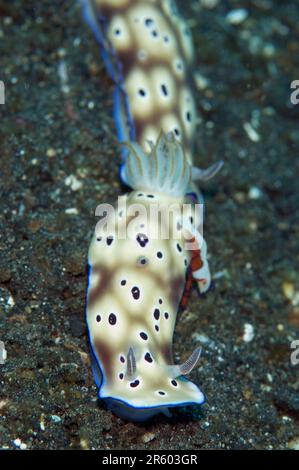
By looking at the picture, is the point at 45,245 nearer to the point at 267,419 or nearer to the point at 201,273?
the point at 201,273

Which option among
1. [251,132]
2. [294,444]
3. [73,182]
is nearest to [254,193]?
[251,132]

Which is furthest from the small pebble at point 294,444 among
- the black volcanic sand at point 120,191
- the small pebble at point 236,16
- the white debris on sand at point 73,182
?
the small pebble at point 236,16

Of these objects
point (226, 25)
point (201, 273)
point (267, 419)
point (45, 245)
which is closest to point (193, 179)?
point (201, 273)

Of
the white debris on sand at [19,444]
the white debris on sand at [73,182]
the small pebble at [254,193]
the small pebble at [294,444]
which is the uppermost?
the white debris on sand at [73,182]

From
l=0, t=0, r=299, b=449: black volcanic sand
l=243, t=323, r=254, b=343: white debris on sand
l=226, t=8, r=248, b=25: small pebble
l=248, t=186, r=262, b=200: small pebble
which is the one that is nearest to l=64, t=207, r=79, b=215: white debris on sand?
l=0, t=0, r=299, b=449: black volcanic sand

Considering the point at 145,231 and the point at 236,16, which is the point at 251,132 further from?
the point at 145,231

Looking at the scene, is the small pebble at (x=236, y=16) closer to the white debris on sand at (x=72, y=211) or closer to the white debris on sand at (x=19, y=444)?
the white debris on sand at (x=72, y=211)
